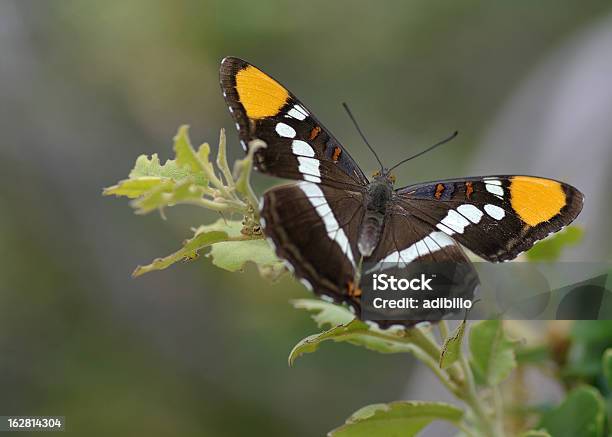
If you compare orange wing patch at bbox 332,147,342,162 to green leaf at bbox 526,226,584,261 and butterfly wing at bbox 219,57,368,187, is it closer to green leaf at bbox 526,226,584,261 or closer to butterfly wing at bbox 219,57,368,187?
butterfly wing at bbox 219,57,368,187

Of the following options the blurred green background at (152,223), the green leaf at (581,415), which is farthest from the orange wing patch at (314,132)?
the blurred green background at (152,223)

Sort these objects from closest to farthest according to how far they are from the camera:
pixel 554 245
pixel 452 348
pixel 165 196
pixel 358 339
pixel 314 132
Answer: pixel 165 196 < pixel 452 348 < pixel 358 339 < pixel 314 132 < pixel 554 245

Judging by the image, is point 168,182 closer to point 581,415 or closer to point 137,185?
point 137,185

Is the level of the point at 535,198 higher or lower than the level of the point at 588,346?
higher

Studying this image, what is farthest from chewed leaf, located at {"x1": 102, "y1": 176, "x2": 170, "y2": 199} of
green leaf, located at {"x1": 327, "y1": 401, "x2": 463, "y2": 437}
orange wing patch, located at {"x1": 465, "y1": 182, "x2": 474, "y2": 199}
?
orange wing patch, located at {"x1": 465, "y1": 182, "x2": 474, "y2": 199}

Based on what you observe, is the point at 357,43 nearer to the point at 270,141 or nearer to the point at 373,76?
the point at 373,76

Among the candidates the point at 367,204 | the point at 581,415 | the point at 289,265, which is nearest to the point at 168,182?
the point at 289,265

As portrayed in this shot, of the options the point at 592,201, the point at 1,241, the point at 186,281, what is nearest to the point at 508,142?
the point at 592,201

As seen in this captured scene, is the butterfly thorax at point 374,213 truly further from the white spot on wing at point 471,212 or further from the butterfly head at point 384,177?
the white spot on wing at point 471,212
